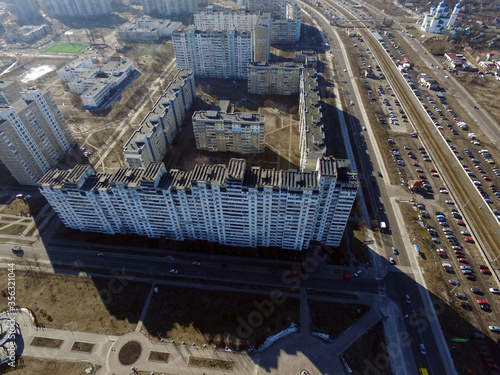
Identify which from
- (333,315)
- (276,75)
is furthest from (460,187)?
(276,75)

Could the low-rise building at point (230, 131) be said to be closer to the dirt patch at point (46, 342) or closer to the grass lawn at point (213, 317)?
the grass lawn at point (213, 317)

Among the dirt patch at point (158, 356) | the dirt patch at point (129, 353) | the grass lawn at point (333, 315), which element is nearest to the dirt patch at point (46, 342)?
the dirt patch at point (129, 353)

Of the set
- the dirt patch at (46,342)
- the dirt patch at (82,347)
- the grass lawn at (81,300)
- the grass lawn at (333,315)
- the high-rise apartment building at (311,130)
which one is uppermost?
the high-rise apartment building at (311,130)

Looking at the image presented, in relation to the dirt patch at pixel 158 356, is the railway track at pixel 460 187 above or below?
above

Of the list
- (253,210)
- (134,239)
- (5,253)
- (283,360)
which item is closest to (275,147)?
(253,210)

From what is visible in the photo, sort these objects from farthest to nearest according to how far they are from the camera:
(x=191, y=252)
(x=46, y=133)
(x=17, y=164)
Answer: (x=46, y=133)
(x=17, y=164)
(x=191, y=252)

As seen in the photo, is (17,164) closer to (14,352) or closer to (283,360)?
(14,352)

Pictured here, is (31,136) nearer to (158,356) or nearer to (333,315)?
(158,356)
